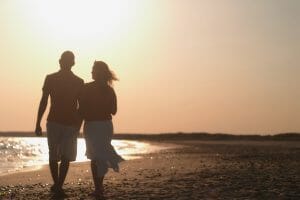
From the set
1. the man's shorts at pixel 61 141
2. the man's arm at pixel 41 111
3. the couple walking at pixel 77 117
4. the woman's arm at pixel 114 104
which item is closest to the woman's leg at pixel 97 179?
the couple walking at pixel 77 117

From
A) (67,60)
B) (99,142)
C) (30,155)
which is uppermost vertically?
(67,60)

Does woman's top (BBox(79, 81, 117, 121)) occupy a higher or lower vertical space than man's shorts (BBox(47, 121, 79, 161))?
higher

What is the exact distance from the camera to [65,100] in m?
9.55

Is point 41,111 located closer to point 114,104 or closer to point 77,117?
point 77,117

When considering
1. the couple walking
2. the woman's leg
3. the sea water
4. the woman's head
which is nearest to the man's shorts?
the couple walking

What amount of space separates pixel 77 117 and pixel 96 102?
2.01ft

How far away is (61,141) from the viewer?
9.53 meters

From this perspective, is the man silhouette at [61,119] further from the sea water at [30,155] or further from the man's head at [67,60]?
the sea water at [30,155]

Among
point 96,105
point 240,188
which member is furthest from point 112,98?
point 240,188

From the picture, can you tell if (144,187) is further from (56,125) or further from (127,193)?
(56,125)

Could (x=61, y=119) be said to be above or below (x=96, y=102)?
below

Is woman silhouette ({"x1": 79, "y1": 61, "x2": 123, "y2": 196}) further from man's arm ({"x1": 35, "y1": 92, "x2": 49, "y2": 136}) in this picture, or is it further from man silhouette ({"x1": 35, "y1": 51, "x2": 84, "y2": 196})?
man's arm ({"x1": 35, "y1": 92, "x2": 49, "y2": 136})

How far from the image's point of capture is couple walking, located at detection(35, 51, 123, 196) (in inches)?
359

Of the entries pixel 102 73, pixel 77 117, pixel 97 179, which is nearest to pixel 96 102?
pixel 102 73
